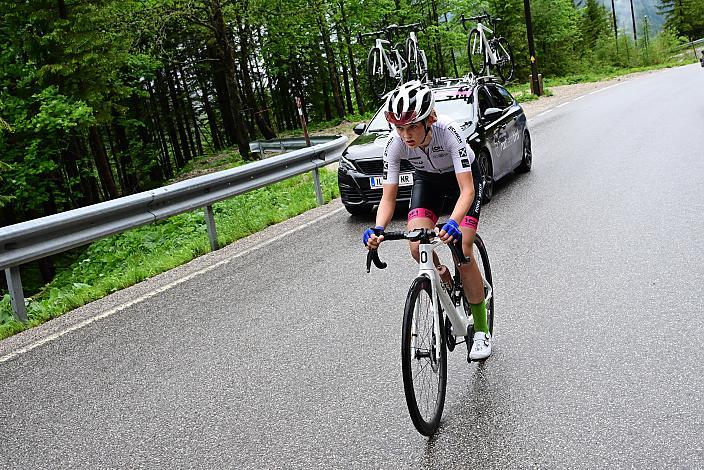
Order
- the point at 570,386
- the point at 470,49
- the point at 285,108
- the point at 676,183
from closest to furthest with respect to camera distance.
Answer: the point at 570,386 < the point at 676,183 < the point at 470,49 < the point at 285,108

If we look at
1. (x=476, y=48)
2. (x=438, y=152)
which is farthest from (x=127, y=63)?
(x=438, y=152)

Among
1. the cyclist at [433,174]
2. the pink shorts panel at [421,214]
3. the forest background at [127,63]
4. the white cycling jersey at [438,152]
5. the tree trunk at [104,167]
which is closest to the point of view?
the cyclist at [433,174]

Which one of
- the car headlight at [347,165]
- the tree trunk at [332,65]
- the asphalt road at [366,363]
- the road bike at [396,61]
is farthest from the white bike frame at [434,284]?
the tree trunk at [332,65]

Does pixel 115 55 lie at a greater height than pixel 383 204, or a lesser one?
greater

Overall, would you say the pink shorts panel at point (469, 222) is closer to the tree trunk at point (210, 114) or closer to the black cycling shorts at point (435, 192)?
the black cycling shorts at point (435, 192)

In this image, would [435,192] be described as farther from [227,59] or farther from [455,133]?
[227,59]

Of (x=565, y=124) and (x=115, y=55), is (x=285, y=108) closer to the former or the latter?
(x=115, y=55)

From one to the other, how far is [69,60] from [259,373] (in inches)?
763

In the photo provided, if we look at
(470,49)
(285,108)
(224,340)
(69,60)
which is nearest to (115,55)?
(69,60)

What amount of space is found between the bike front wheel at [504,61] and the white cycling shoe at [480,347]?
18232mm

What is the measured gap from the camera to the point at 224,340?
585cm

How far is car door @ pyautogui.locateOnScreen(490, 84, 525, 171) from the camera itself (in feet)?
37.9

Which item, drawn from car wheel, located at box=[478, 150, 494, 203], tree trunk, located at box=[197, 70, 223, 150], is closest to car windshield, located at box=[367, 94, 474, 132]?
car wheel, located at box=[478, 150, 494, 203]

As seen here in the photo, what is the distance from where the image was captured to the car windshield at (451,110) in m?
10.8
